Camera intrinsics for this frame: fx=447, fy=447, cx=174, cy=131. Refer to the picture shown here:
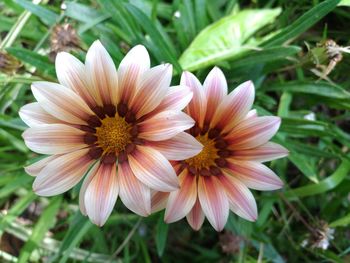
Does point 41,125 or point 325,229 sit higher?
point 41,125

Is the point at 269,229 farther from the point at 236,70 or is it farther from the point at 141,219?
the point at 236,70

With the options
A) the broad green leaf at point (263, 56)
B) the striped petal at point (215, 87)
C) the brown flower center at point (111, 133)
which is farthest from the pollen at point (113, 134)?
the broad green leaf at point (263, 56)

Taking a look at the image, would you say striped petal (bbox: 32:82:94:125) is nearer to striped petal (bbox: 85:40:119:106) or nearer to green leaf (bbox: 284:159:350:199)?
striped petal (bbox: 85:40:119:106)

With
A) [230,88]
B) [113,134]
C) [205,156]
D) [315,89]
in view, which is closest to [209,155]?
[205,156]

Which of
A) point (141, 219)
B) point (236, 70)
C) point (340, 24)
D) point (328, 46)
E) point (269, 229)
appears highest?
point (328, 46)

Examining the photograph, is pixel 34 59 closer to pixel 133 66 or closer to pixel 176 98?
pixel 133 66

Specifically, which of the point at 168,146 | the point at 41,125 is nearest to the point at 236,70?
the point at 168,146

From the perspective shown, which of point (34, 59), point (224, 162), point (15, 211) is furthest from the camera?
point (15, 211)
